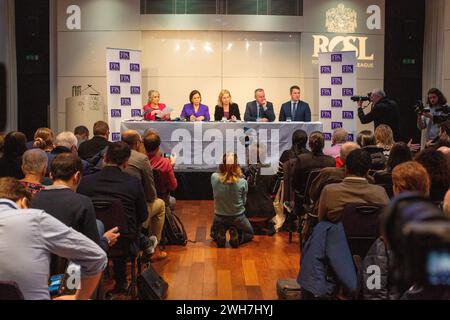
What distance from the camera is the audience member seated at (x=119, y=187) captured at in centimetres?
395

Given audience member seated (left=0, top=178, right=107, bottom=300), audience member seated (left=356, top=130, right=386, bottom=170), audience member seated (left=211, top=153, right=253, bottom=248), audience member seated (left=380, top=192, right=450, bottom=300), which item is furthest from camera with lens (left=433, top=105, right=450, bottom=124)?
audience member seated (left=380, top=192, right=450, bottom=300)

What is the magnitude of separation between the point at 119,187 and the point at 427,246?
3602 mm

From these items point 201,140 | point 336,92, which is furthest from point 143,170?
point 336,92

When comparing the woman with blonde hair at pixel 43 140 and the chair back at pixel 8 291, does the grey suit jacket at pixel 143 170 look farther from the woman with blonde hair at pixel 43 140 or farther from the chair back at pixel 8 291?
the chair back at pixel 8 291

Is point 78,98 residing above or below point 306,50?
below

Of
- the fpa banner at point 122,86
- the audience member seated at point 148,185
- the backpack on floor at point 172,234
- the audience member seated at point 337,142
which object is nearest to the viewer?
the audience member seated at point 148,185

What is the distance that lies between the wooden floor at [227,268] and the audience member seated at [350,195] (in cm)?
111

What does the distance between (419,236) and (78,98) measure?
10119mm

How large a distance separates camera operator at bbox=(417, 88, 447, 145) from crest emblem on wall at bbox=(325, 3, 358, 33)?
141 inches

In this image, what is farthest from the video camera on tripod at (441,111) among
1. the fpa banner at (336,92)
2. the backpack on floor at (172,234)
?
the backpack on floor at (172,234)

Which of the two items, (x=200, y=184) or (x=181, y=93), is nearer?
(x=200, y=184)

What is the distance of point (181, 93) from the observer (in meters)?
10.8
